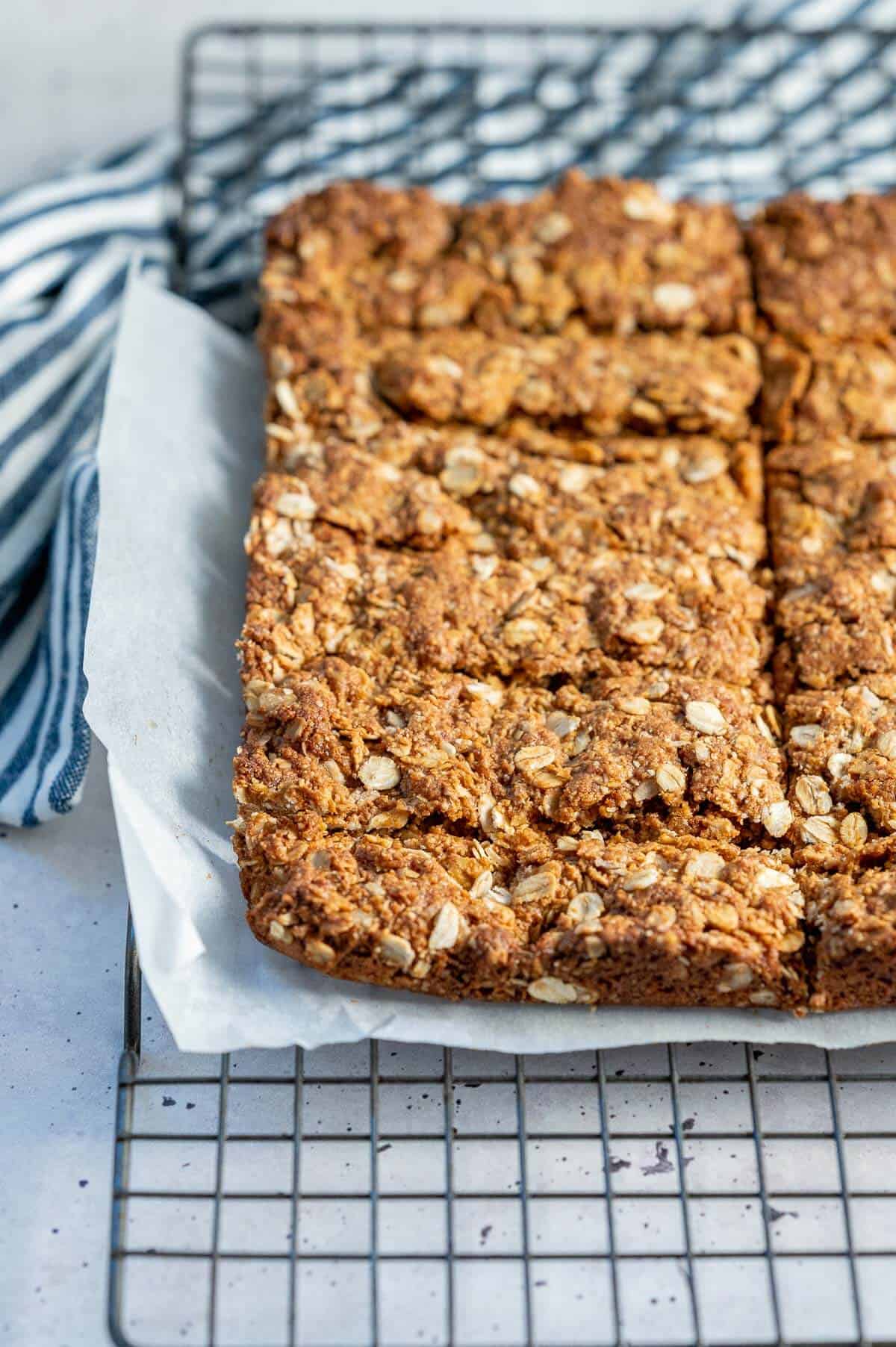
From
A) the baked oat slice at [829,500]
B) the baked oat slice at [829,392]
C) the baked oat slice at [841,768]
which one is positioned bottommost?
the baked oat slice at [841,768]

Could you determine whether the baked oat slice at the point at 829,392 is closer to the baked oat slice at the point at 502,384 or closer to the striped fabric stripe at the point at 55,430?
the baked oat slice at the point at 502,384

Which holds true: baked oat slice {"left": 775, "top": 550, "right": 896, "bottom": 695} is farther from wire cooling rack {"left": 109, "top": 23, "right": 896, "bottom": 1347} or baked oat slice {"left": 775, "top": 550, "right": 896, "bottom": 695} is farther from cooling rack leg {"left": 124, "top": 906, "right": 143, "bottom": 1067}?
cooling rack leg {"left": 124, "top": 906, "right": 143, "bottom": 1067}

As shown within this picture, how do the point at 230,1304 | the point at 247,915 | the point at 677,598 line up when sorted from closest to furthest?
the point at 230,1304, the point at 247,915, the point at 677,598

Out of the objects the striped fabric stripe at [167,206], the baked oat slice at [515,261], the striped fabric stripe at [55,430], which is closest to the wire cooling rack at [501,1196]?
the striped fabric stripe at [55,430]

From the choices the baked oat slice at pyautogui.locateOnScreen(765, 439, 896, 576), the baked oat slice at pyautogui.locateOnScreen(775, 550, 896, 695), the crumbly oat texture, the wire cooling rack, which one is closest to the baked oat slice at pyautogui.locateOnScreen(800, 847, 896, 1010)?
the crumbly oat texture

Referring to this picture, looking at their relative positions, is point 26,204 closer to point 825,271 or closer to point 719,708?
point 825,271

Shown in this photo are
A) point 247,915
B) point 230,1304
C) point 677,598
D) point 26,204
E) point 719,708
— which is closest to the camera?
point 230,1304

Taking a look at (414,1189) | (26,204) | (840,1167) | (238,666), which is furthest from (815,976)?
(26,204)

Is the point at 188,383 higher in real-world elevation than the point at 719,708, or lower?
higher
